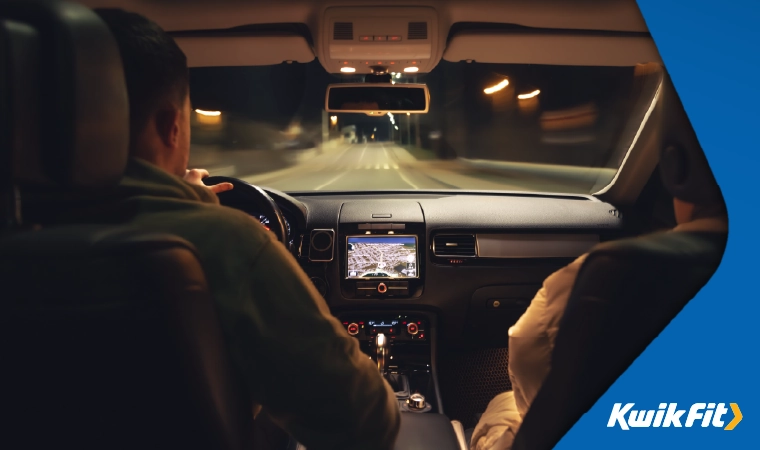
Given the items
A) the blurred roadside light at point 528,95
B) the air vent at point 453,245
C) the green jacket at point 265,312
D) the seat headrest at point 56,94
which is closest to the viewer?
the seat headrest at point 56,94

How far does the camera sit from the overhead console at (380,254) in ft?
12.1

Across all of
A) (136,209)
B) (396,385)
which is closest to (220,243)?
(136,209)

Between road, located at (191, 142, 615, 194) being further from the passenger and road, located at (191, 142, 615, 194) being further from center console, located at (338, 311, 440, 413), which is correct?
the passenger

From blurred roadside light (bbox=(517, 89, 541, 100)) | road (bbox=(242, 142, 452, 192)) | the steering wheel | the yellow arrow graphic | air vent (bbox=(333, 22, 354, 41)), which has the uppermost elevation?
air vent (bbox=(333, 22, 354, 41))

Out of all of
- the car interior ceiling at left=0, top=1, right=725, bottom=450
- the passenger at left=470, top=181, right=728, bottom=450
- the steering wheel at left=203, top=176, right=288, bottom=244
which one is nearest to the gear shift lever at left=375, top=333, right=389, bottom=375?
the steering wheel at left=203, top=176, right=288, bottom=244

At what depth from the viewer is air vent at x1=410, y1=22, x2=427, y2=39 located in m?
2.54

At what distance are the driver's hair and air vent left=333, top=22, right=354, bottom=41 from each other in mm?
1323

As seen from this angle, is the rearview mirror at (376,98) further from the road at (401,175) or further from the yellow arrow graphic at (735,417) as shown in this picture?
the yellow arrow graphic at (735,417)

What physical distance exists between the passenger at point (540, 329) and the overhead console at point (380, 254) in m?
1.72

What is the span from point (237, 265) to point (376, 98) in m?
2.20

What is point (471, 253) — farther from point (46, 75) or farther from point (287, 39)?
point (46, 75)

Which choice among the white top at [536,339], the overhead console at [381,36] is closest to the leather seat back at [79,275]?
the white top at [536,339]

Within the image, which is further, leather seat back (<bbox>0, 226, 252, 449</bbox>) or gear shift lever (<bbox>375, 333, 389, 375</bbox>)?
gear shift lever (<bbox>375, 333, 389, 375</bbox>)

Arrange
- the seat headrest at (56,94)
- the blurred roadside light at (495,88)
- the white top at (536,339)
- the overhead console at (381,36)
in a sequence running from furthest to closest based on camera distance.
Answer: the blurred roadside light at (495,88) < the overhead console at (381,36) < the white top at (536,339) < the seat headrest at (56,94)
